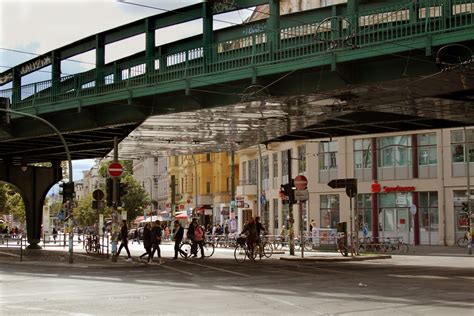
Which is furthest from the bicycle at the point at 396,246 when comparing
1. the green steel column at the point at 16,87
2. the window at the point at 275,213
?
the window at the point at 275,213

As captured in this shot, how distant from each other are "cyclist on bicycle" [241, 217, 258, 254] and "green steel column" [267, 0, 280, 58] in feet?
30.8

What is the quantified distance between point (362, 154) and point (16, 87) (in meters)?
30.5

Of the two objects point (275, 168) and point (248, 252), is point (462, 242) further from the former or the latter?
point (275, 168)

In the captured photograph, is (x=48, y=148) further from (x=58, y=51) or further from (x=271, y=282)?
(x=271, y=282)

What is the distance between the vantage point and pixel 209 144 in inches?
1543

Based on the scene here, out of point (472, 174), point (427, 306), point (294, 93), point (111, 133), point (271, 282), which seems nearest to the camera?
point (427, 306)

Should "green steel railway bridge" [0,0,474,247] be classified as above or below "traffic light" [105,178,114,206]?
above

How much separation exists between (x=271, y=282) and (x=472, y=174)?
3310cm

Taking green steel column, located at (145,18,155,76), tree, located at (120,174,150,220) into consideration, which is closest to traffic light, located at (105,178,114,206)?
green steel column, located at (145,18,155,76)

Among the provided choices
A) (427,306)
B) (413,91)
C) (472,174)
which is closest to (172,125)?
(413,91)

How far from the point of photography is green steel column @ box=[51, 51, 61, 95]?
31550mm

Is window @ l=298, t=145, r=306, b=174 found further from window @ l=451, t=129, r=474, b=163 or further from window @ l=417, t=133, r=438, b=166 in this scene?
window @ l=451, t=129, r=474, b=163

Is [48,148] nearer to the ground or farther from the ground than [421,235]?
farther from the ground

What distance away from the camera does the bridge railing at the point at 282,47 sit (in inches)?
790
